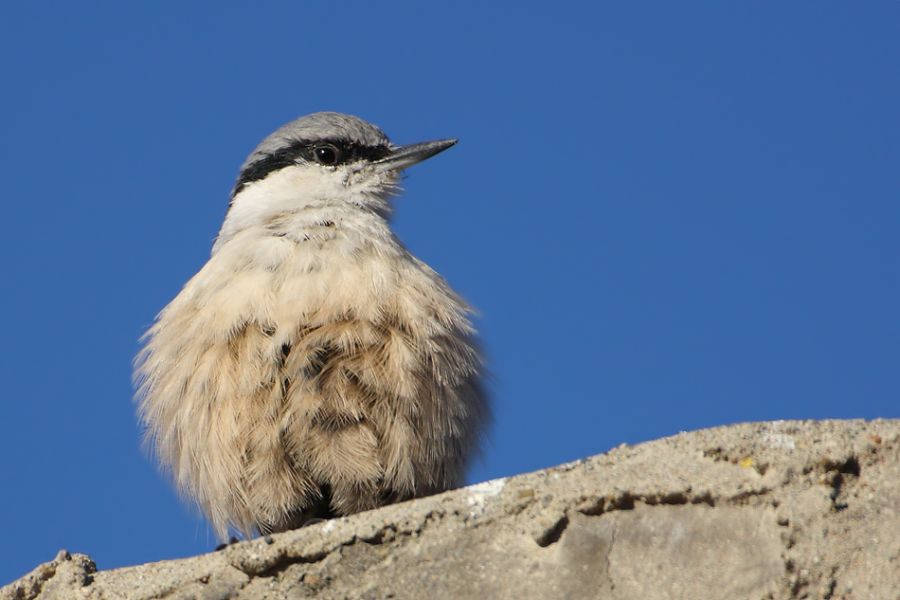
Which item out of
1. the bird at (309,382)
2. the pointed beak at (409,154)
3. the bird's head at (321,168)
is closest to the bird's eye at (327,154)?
the bird's head at (321,168)

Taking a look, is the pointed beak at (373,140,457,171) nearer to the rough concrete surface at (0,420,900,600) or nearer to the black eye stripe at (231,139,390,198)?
the black eye stripe at (231,139,390,198)

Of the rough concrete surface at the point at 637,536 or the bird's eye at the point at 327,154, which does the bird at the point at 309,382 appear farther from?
the rough concrete surface at the point at 637,536

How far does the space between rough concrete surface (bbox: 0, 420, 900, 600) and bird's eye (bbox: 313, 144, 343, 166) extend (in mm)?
3316

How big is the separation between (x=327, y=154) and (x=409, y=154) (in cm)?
47

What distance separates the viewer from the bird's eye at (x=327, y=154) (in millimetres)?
6562

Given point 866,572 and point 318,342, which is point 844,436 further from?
point 318,342

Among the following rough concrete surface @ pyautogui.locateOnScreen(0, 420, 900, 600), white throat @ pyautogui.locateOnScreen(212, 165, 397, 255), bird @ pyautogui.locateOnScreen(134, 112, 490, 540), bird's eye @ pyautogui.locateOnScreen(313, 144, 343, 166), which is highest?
bird's eye @ pyautogui.locateOnScreen(313, 144, 343, 166)

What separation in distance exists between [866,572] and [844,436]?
391mm

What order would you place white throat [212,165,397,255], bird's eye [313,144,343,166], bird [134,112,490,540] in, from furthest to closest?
bird's eye [313,144,343,166] < white throat [212,165,397,255] < bird [134,112,490,540]

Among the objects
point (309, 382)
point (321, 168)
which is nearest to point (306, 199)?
point (321, 168)

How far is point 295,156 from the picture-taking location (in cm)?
659

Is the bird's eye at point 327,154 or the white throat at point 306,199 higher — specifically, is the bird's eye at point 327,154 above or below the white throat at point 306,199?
above

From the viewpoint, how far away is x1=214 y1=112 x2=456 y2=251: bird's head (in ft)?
20.3

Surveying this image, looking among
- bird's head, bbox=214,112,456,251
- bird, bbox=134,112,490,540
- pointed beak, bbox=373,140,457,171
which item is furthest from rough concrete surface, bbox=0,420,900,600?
pointed beak, bbox=373,140,457,171
